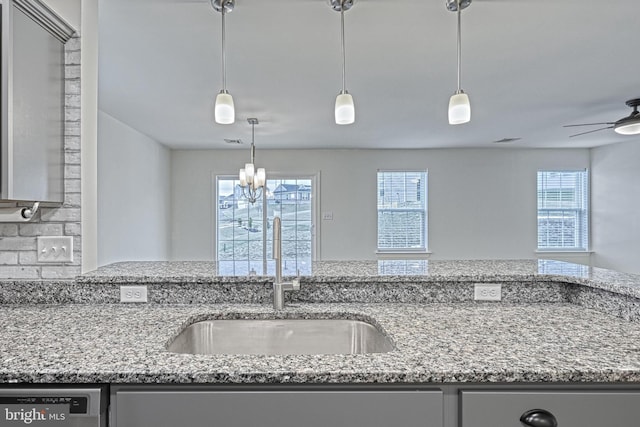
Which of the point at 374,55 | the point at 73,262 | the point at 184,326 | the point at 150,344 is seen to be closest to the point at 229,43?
the point at 374,55

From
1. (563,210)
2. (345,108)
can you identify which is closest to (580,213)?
(563,210)

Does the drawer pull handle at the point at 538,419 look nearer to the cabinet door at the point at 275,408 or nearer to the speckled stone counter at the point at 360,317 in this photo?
the speckled stone counter at the point at 360,317

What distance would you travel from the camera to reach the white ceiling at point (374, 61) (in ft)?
6.78

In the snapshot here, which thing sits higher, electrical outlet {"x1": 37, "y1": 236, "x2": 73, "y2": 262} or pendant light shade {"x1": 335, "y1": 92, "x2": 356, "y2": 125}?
pendant light shade {"x1": 335, "y1": 92, "x2": 356, "y2": 125}

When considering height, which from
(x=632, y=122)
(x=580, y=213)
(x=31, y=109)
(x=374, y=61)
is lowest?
(x=580, y=213)

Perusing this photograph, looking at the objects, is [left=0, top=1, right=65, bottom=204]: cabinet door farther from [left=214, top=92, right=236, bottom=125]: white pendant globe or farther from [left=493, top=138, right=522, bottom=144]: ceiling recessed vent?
[left=493, top=138, right=522, bottom=144]: ceiling recessed vent

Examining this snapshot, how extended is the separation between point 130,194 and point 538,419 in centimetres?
474

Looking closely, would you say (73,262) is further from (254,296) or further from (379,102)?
(379,102)

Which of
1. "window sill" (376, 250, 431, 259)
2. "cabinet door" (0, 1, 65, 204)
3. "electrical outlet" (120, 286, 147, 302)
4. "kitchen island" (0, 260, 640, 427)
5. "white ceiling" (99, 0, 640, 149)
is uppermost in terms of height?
"white ceiling" (99, 0, 640, 149)

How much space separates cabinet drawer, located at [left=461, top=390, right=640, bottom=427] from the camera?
37.2 inches

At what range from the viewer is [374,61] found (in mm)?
2709

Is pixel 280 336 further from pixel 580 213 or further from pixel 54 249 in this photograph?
pixel 580 213

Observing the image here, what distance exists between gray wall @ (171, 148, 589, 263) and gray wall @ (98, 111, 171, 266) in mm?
421

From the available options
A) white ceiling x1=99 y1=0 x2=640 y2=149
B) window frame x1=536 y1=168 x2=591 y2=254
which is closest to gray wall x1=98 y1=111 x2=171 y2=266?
white ceiling x1=99 y1=0 x2=640 y2=149
